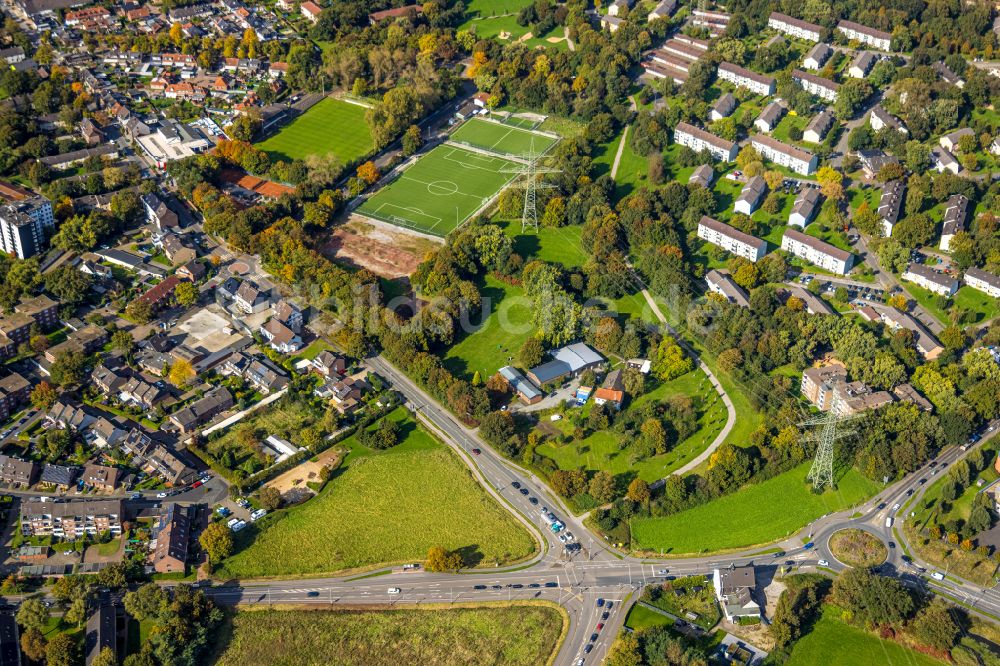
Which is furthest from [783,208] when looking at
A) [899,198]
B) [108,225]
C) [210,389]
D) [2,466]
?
[2,466]

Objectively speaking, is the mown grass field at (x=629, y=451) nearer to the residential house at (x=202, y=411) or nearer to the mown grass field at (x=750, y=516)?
the mown grass field at (x=750, y=516)

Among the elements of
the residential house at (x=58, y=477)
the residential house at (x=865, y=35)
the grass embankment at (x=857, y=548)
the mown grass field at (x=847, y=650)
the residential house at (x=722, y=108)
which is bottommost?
the residential house at (x=58, y=477)

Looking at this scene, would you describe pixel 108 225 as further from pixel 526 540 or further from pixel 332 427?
pixel 526 540

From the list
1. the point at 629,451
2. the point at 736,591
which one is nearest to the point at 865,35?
the point at 629,451

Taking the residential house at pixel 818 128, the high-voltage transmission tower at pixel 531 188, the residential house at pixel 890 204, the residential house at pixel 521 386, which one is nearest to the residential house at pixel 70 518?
the residential house at pixel 521 386

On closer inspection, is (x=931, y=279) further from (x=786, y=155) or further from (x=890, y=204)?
(x=786, y=155)

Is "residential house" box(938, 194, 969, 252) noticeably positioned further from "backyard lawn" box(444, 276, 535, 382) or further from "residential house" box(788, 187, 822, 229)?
"backyard lawn" box(444, 276, 535, 382)

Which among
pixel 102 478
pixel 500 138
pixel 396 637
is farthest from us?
pixel 500 138

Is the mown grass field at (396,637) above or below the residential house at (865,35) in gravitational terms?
below
